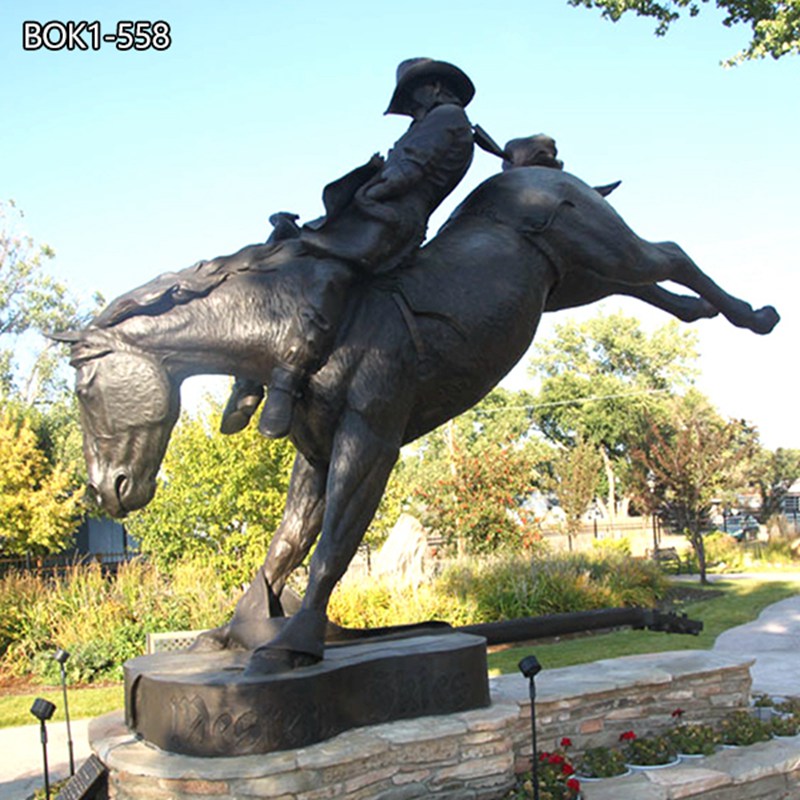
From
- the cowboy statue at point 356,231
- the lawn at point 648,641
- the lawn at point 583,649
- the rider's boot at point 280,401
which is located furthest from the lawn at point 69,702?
the rider's boot at point 280,401

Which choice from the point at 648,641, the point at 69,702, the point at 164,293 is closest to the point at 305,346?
the point at 164,293

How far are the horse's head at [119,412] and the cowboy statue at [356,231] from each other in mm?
422

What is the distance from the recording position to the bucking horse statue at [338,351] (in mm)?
3646

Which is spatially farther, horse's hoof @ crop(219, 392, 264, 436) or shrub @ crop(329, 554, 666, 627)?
shrub @ crop(329, 554, 666, 627)

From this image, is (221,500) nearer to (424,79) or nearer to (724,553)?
(424,79)

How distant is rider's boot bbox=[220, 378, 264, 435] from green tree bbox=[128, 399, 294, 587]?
8.57 meters

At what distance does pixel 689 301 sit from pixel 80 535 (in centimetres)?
2513

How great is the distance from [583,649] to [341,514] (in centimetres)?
753

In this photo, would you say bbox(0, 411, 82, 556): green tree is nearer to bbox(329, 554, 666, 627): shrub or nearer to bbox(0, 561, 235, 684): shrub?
bbox(0, 561, 235, 684): shrub

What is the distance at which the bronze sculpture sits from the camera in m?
3.65

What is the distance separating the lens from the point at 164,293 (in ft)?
12.1

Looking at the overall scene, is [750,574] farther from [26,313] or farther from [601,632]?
[26,313]

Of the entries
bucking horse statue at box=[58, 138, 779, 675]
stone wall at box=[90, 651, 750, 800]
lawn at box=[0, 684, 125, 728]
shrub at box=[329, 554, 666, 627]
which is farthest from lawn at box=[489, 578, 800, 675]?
bucking horse statue at box=[58, 138, 779, 675]

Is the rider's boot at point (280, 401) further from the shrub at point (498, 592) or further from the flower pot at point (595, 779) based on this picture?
the shrub at point (498, 592)
